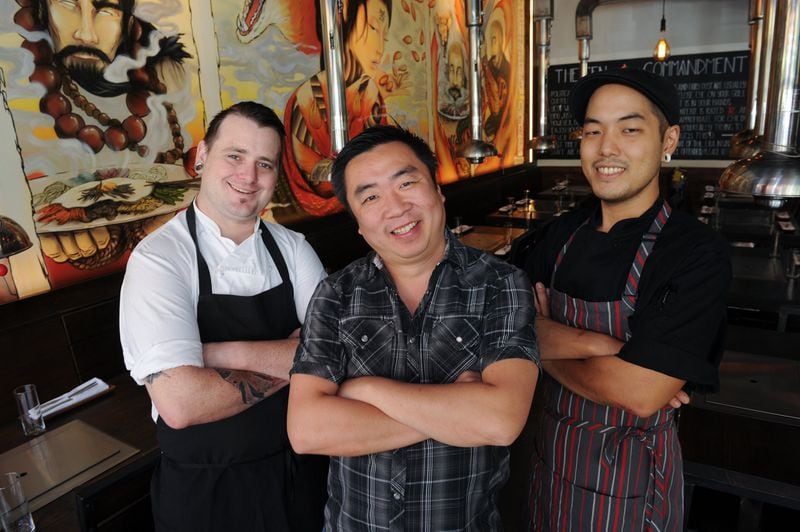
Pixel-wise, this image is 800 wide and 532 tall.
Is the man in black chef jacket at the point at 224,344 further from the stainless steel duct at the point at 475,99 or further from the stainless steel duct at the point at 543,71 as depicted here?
the stainless steel duct at the point at 543,71

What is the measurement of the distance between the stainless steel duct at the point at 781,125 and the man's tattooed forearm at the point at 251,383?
168cm

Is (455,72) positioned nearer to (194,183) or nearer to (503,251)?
(503,251)

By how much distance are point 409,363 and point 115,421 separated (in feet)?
5.37

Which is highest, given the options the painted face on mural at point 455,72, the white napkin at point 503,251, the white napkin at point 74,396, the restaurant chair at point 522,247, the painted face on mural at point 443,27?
the painted face on mural at point 443,27

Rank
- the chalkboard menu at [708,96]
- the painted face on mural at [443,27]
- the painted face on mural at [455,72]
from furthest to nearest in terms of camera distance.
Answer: the chalkboard menu at [708,96] < the painted face on mural at [455,72] < the painted face on mural at [443,27]

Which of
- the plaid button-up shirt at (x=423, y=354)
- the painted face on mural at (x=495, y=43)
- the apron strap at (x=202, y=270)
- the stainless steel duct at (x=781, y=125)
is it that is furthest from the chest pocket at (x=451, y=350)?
the painted face on mural at (x=495, y=43)

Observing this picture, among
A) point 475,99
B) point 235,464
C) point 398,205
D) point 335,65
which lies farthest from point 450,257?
point 475,99

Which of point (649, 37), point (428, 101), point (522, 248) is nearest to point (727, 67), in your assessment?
point (649, 37)

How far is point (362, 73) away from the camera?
5.22 meters

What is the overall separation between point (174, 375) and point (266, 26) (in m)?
3.33

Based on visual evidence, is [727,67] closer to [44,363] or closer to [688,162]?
[688,162]

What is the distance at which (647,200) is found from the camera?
170 centimetres

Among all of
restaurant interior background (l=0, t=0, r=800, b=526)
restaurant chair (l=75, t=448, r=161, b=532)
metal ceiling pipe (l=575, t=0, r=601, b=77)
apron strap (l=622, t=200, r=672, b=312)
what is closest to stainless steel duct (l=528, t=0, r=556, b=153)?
restaurant interior background (l=0, t=0, r=800, b=526)

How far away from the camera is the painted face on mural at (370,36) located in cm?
511
